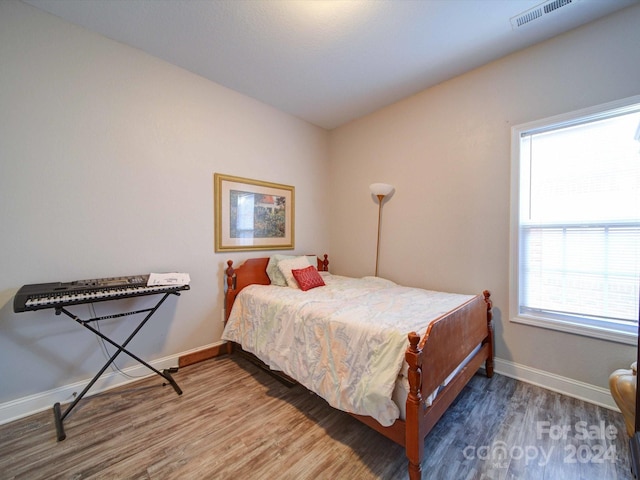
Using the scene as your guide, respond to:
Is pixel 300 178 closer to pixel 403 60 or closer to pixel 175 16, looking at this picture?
pixel 403 60

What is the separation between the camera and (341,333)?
1.62m

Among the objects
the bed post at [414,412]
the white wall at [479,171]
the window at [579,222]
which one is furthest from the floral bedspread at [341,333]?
the window at [579,222]

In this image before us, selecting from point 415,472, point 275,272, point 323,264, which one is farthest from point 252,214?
point 415,472

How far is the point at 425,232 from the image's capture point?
2799 millimetres

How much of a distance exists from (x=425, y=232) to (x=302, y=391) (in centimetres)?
198

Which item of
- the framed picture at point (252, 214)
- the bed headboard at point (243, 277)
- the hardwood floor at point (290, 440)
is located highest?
the framed picture at point (252, 214)

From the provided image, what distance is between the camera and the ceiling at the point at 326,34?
1.80m

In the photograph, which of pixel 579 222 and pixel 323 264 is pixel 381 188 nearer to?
pixel 323 264

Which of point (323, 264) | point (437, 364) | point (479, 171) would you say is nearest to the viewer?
point (437, 364)

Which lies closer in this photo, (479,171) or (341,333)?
(341,333)

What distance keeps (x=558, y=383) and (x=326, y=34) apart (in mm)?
→ 3313

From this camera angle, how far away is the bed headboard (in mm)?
2742

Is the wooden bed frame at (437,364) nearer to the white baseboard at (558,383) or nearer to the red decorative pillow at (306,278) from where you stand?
the white baseboard at (558,383)

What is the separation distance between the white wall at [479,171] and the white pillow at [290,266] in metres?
0.86
